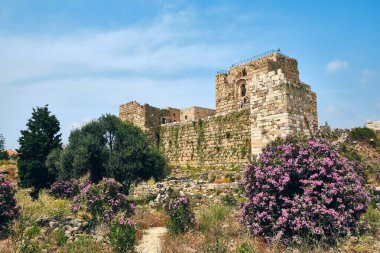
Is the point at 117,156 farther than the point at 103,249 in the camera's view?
Yes

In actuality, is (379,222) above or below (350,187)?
below

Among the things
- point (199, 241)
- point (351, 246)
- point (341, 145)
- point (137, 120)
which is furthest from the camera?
point (137, 120)

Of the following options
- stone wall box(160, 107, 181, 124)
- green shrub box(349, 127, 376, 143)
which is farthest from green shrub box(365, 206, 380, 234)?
stone wall box(160, 107, 181, 124)

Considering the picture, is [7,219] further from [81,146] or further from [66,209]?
[81,146]

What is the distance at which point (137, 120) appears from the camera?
2905cm

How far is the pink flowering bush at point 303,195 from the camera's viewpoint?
8.57 meters

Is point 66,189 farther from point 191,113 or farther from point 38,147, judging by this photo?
point 191,113

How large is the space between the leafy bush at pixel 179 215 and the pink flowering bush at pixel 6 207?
509 centimetres

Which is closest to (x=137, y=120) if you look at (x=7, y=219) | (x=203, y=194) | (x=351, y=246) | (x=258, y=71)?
(x=258, y=71)

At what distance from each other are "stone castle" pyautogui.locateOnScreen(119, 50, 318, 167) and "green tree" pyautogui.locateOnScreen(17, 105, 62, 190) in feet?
24.0

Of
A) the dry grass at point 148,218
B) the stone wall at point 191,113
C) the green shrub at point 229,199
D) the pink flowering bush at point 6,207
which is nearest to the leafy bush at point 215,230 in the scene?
the green shrub at point 229,199

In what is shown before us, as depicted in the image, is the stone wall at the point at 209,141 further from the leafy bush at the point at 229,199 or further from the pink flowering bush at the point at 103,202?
the pink flowering bush at the point at 103,202

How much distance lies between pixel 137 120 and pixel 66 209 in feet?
56.5

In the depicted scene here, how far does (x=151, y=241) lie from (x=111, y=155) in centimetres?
883
